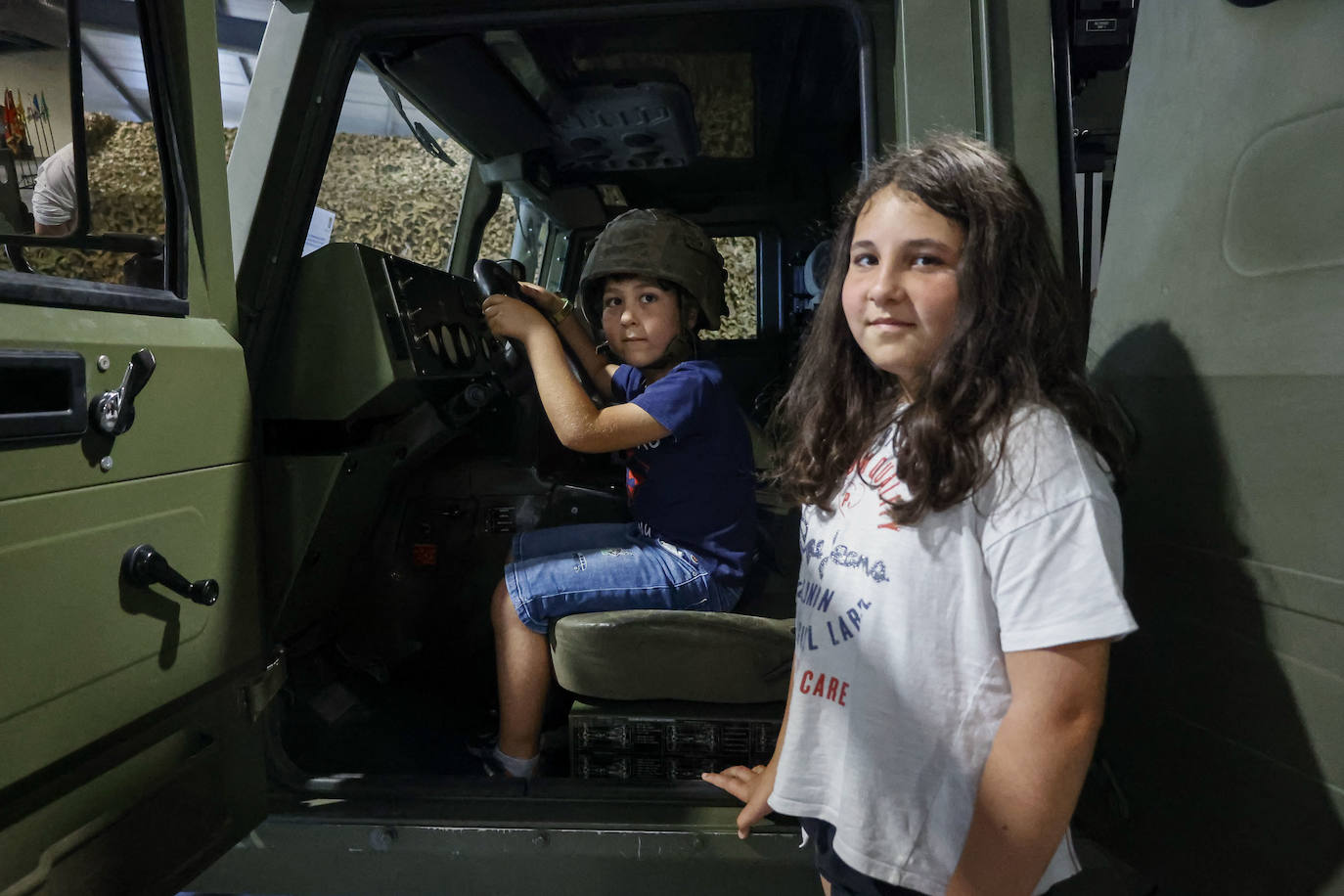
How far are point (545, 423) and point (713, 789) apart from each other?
122cm

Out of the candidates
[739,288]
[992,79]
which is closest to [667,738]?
[992,79]

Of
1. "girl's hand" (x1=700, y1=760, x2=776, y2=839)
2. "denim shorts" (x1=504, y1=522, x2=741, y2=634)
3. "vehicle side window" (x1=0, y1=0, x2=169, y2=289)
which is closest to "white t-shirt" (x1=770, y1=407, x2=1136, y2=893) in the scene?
"girl's hand" (x1=700, y1=760, x2=776, y2=839)

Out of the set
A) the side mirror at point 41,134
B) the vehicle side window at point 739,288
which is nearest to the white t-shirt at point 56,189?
the side mirror at point 41,134

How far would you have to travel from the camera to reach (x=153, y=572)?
3.69ft

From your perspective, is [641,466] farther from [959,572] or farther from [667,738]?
[959,572]

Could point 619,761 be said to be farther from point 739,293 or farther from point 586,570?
point 739,293

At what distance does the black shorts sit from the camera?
35.6 inches

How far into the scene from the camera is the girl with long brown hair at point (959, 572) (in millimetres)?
781

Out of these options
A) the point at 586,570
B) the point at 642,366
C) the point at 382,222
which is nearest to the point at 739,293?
the point at 642,366

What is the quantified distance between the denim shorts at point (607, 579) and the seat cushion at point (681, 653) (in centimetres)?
5

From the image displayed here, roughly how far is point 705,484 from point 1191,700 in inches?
34.9

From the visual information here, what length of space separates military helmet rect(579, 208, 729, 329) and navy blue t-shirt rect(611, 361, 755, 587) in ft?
0.59

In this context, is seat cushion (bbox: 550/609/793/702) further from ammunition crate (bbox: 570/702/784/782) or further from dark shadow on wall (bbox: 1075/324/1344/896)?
dark shadow on wall (bbox: 1075/324/1344/896)

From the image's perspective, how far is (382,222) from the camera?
8.88 metres
